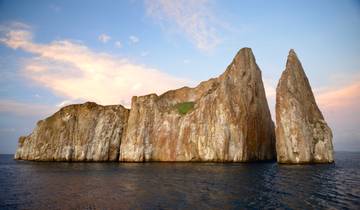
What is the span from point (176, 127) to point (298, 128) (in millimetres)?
41432

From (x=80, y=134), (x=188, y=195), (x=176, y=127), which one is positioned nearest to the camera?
(x=188, y=195)

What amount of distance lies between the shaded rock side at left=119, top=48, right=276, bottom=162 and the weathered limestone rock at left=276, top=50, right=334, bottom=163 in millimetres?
14532

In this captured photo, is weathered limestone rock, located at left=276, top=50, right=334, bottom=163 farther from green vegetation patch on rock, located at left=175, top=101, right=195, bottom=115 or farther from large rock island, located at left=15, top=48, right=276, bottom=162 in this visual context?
green vegetation patch on rock, located at left=175, top=101, right=195, bottom=115

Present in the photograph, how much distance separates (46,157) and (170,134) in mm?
46602

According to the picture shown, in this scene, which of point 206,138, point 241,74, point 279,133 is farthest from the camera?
point 241,74

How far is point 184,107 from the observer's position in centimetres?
10350

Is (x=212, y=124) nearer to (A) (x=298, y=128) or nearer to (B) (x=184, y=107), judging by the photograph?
(B) (x=184, y=107)

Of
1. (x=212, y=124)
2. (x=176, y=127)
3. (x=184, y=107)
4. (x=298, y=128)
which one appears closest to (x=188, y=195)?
(x=298, y=128)

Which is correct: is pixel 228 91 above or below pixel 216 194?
above

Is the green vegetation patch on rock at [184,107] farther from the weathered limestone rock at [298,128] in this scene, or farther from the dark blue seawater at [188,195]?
the dark blue seawater at [188,195]

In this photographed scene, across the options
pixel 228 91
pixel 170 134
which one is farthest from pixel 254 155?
pixel 170 134

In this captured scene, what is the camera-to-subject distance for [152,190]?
115 ft

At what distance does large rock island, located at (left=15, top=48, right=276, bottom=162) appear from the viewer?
8856 centimetres

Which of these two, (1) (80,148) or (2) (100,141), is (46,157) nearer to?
(1) (80,148)
